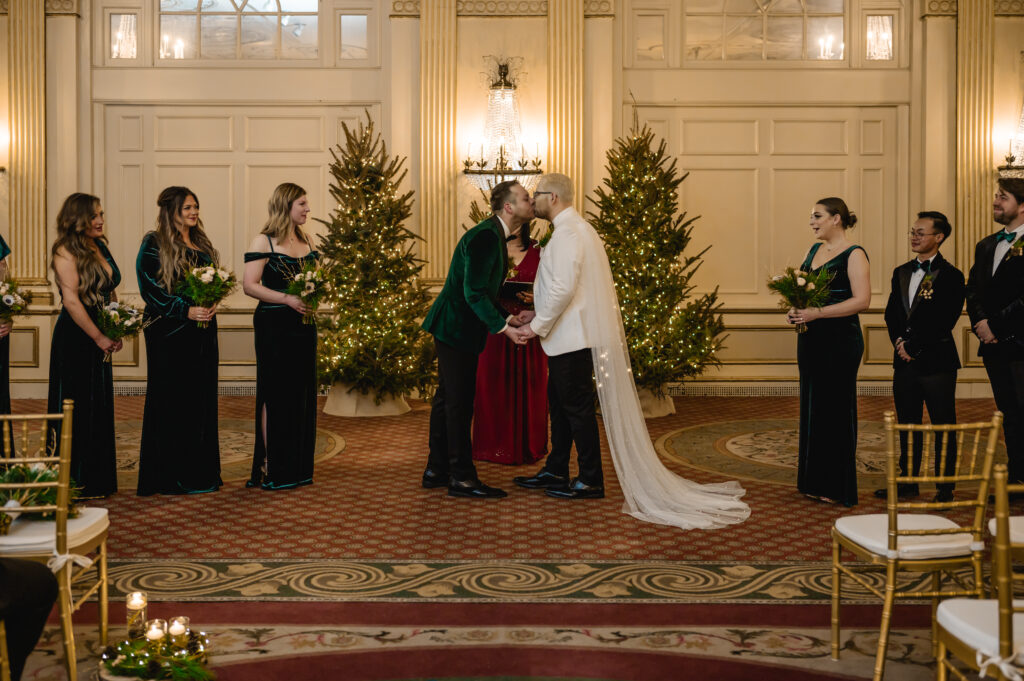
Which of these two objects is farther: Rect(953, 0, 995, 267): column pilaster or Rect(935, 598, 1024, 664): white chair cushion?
Rect(953, 0, 995, 267): column pilaster

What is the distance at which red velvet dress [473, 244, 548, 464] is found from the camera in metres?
6.91

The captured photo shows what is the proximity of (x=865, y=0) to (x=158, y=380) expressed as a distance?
27.2 feet

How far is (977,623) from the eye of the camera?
256cm

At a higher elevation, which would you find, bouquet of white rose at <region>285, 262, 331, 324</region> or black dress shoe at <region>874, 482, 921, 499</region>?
bouquet of white rose at <region>285, 262, 331, 324</region>

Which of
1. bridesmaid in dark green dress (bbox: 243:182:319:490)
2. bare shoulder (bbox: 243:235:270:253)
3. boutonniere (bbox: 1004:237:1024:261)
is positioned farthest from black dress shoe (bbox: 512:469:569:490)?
boutonniere (bbox: 1004:237:1024:261)

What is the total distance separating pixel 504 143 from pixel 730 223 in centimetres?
252

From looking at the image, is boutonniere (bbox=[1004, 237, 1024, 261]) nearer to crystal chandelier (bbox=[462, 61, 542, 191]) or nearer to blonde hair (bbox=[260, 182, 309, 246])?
blonde hair (bbox=[260, 182, 309, 246])

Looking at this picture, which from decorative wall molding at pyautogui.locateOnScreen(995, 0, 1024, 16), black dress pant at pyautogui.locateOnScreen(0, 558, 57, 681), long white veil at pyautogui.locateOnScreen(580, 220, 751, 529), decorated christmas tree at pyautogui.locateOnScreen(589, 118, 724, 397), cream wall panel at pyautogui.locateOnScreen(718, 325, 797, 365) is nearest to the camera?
black dress pant at pyautogui.locateOnScreen(0, 558, 57, 681)

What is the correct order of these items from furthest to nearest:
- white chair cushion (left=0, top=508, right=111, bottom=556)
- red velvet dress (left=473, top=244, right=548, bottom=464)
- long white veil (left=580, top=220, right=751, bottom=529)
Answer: red velvet dress (left=473, top=244, right=548, bottom=464), long white veil (left=580, top=220, right=751, bottom=529), white chair cushion (left=0, top=508, right=111, bottom=556)

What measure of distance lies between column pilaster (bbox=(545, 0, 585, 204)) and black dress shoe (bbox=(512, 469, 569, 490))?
15.1 feet

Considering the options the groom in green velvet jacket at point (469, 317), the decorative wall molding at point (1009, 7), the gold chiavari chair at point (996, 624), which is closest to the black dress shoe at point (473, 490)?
the groom in green velvet jacket at point (469, 317)

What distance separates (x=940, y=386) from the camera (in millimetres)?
5711

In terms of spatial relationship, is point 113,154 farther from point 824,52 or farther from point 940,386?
point 940,386

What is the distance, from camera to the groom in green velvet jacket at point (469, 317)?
5.75 m
